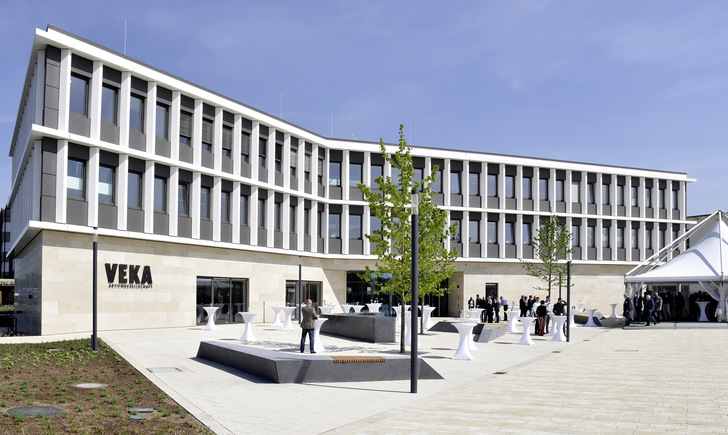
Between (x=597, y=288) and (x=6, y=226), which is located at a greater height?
(x=6, y=226)

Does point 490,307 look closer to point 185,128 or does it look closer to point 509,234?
point 509,234

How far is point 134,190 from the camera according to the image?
2931 centimetres

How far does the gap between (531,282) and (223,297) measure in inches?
1009

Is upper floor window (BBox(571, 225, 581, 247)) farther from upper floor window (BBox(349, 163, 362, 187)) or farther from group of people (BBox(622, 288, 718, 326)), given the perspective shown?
upper floor window (BBox(349, 163, 362, 187))

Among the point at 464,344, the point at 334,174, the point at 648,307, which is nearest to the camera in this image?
the point at 464,344

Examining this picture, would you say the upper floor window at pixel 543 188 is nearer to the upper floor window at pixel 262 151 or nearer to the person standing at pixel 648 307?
the person standing at pixel 648 307

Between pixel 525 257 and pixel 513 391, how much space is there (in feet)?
127

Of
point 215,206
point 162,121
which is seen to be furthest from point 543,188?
point 162,121

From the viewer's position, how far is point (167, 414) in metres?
9.67

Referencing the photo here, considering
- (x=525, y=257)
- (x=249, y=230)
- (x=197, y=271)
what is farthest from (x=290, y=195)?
(x=525, y=257)

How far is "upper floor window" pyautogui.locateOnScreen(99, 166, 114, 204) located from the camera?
2755 cm

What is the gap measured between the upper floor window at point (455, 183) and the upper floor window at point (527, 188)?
5.78 metres

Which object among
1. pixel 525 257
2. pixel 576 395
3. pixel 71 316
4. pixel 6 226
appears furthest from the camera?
pixel 6 226

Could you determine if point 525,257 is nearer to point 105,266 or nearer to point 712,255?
point 712,255
